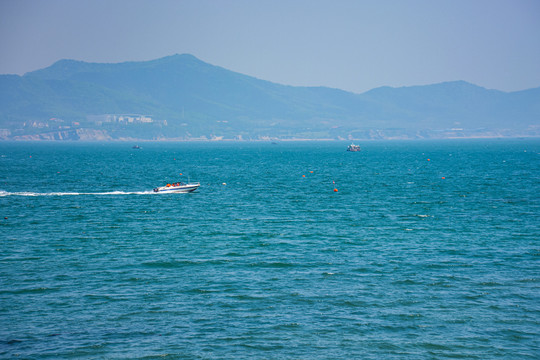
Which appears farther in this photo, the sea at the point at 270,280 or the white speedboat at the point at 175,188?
the white speedboat at the point at 175,188

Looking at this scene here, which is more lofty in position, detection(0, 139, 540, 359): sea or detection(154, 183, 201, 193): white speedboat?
detection(154, 183, 201, 193): white speedboat

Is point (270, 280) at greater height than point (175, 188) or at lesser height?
lesser

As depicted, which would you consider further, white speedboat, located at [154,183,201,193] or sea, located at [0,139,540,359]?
white speedboat, located at [154,183,201,193]

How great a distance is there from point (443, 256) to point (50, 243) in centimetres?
3639

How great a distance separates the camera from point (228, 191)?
106875 mm

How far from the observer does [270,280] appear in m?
45.1

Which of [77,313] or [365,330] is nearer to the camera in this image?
[365,330]

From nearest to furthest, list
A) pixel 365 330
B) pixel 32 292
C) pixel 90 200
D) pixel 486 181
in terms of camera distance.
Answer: pixel 365 330, pixel 32 292, pixel 90 200, pixel 486 181

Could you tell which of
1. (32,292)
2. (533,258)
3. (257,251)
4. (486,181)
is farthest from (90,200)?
(486,181)

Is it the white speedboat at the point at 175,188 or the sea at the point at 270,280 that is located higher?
the white speedboat at the point at 175,188

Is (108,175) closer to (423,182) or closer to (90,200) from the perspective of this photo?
(90,200)

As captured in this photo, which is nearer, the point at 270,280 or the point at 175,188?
the point at 270,280

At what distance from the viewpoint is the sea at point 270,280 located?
33500 mm

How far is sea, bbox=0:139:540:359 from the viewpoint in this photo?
110 feet
